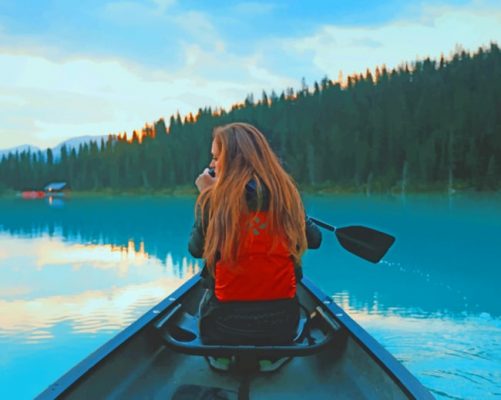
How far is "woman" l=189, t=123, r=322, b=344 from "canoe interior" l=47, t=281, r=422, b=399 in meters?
0.32

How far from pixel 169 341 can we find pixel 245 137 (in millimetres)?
1227

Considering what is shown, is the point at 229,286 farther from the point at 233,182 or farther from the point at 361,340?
the point at 361,340

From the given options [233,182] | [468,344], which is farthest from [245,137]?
[468,344]

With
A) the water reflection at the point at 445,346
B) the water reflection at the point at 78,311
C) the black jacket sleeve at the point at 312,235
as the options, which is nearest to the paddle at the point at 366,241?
the black jacket sleeve at the point at 312,235

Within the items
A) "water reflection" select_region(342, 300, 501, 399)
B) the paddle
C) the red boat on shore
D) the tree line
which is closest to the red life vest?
the paddle

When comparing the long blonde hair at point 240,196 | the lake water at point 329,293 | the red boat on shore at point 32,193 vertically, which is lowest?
the red boat on shore at point 32,193

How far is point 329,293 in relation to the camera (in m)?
9.30

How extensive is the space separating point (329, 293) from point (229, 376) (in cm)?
615

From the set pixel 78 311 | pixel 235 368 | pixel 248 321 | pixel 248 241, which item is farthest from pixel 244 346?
pixel 78 311

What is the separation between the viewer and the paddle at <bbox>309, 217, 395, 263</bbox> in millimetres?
4145

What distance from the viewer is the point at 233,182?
2615 mm

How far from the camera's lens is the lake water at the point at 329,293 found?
18.4 ft

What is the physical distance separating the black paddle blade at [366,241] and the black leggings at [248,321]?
1478 mm

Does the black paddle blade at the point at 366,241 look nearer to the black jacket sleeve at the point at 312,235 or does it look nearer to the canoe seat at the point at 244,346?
the canoe seat at the point at 244,346
